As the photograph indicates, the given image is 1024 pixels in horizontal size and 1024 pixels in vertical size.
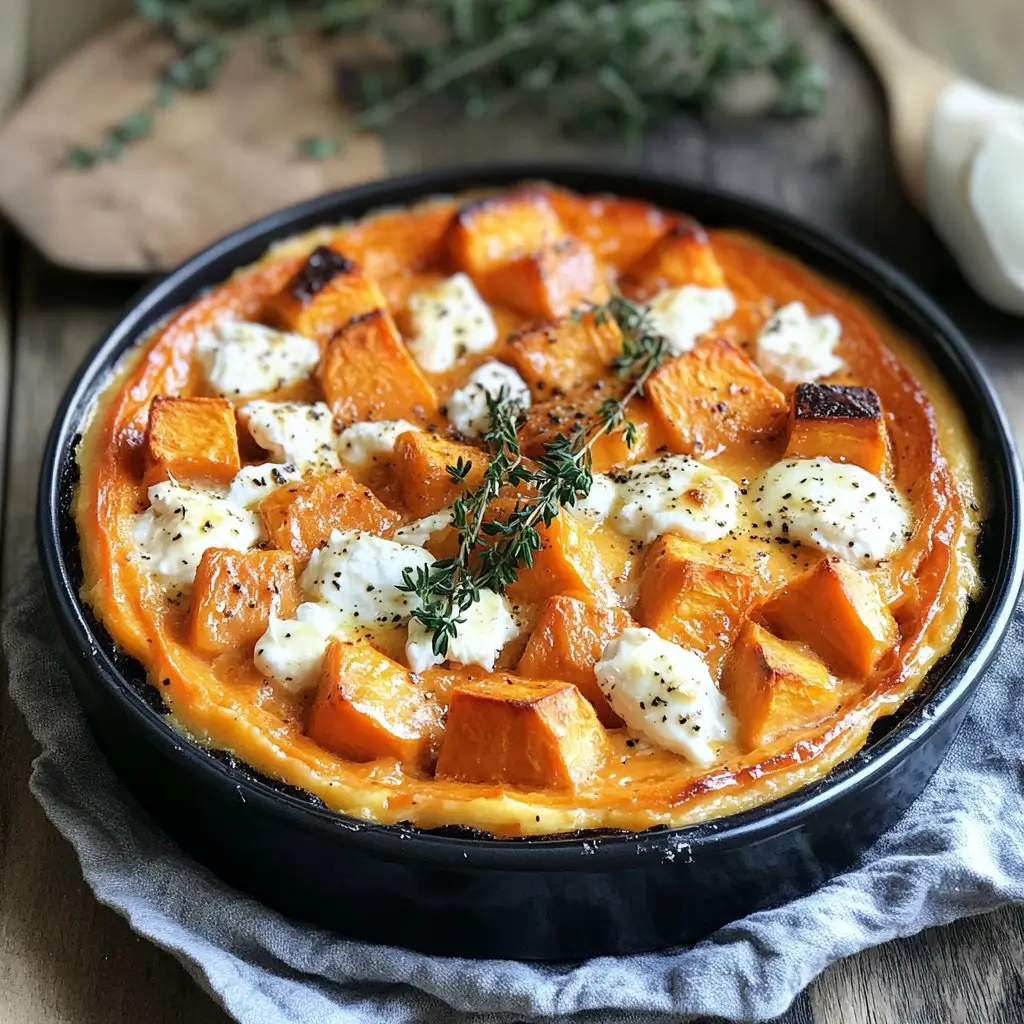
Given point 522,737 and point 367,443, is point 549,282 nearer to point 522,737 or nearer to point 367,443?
point 367,443

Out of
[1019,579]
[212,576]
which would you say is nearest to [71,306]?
[212,576]

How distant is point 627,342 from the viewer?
392 cm

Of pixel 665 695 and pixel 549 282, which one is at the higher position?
pixel 549 282

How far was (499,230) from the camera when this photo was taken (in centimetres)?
426

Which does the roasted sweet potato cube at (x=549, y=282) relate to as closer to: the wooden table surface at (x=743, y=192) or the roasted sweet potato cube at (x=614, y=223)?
the roasted sweet potato cube at (x=614, y=223)

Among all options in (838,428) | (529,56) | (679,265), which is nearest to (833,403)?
(838,428)

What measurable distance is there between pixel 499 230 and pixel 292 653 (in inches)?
64.6

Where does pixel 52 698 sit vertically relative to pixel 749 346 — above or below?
below

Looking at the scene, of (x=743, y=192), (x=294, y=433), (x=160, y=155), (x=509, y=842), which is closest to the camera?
(x=509, y=842)

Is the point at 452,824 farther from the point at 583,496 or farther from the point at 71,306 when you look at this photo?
the point at 71,306

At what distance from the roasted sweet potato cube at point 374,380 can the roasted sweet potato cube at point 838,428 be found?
3.17 ft

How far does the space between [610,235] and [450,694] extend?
5.94 feet

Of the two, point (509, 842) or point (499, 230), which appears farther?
point (499, 230)

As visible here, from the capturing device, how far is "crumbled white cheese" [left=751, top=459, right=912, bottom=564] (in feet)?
11.2
